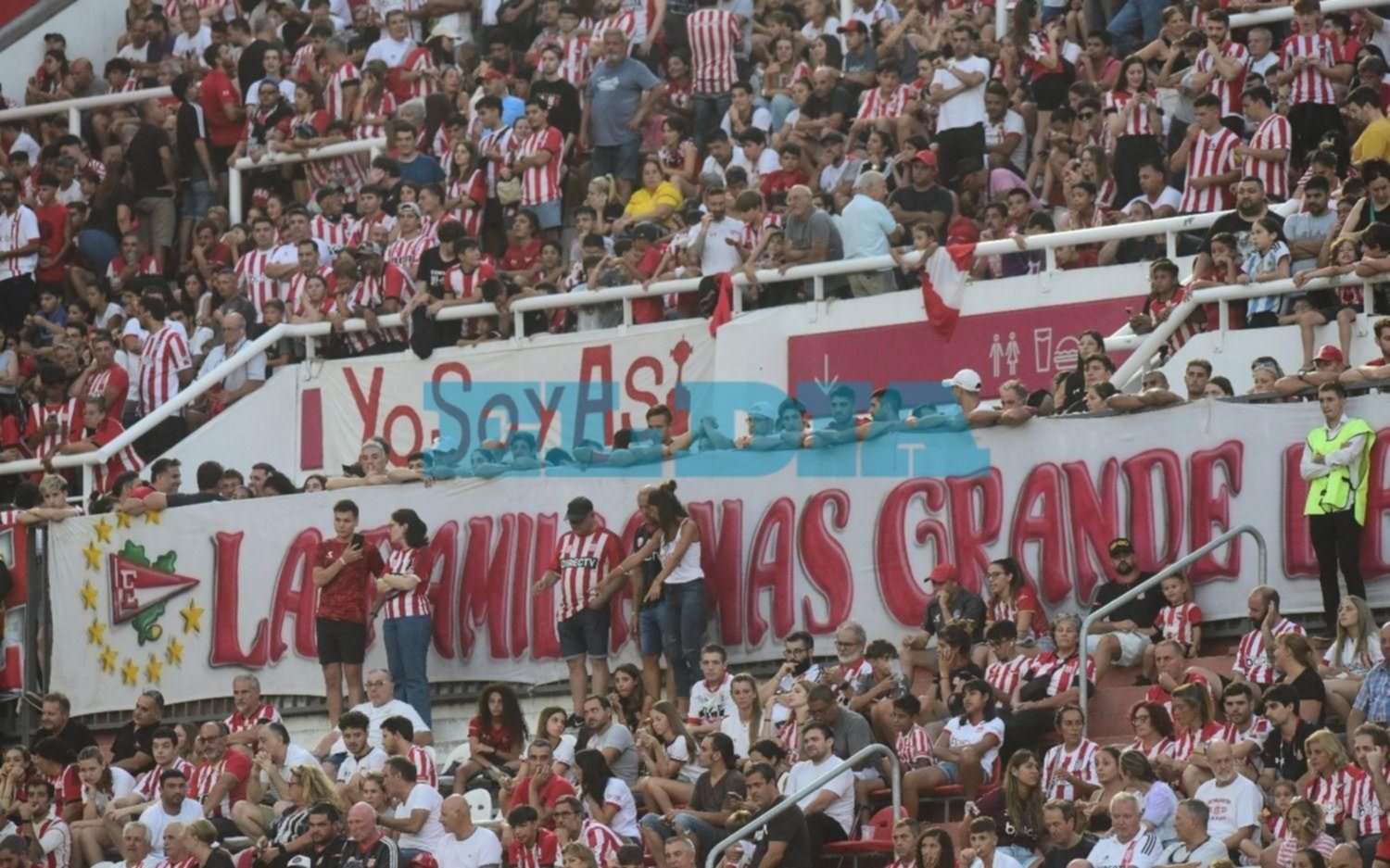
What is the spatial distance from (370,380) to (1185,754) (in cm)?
1004

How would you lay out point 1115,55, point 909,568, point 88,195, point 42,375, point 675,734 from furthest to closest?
point 88,195 < point 42,375 < point 1115,55 < point 909,568 < point 675,734

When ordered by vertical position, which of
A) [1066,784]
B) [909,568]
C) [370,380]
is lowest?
[1066,784]

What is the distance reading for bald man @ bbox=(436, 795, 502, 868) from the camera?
17.6m

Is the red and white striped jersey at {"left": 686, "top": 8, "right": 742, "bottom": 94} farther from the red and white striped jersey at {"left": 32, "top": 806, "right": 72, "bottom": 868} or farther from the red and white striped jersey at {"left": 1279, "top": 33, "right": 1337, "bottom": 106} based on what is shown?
the red and white striped jersey at {"left": 32, "top": 806, "right": 72, "bottom": 868}

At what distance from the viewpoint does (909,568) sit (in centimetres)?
1945

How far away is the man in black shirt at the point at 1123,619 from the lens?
17641 millimetres

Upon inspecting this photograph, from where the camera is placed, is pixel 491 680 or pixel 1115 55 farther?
pixel 1115 55

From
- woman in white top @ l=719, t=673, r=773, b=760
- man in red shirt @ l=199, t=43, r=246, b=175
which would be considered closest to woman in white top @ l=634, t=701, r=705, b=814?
woman in white top @ l=719, t=673, r=773, b=760

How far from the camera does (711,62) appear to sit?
26.0 metres

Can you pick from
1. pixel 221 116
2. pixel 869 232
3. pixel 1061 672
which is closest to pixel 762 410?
pixel 869 232

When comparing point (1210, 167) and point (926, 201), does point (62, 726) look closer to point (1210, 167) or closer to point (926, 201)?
point (926, 201)

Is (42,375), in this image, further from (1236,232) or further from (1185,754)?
(1185,754)

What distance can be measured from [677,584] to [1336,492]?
4566mm

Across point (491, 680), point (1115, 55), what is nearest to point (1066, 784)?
point (491, 680)
